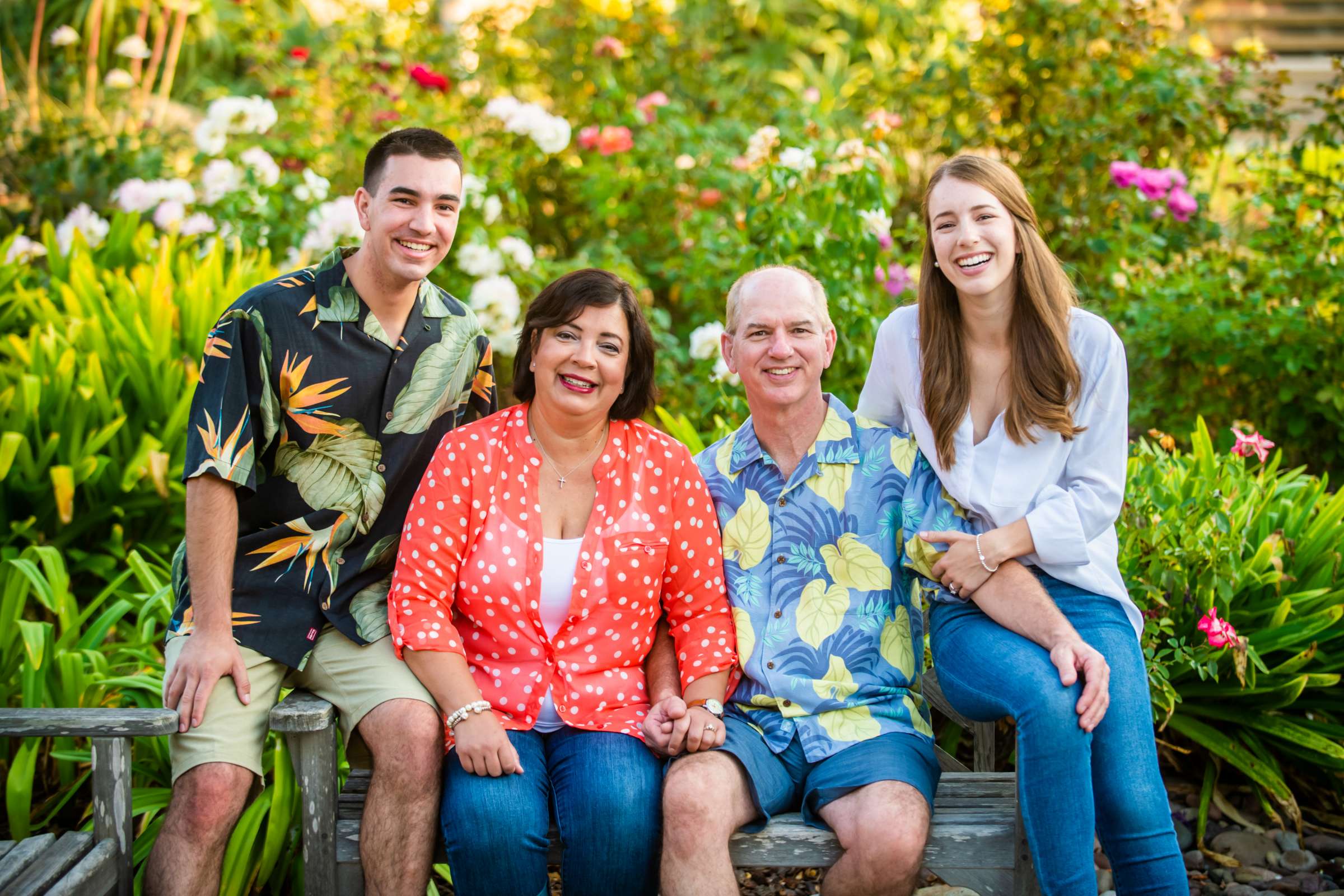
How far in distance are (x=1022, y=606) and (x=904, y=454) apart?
0.46m

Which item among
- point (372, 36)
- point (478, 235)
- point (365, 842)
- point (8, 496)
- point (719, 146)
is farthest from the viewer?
point (372, 36)

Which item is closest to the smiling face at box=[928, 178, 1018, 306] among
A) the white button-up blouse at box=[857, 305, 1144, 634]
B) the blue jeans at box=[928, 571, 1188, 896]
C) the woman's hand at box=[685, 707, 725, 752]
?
the white button-up blouse at box=[857, 305, 1144, 634]

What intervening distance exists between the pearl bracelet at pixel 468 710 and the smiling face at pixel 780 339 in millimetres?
964

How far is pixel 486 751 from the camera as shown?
2.31m

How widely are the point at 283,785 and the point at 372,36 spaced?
552 centimetres

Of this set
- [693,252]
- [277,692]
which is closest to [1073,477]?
[277,692]

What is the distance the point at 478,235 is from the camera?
485 cm

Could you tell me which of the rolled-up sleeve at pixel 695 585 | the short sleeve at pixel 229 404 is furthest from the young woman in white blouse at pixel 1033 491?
the short sleeve at pixel 229 404

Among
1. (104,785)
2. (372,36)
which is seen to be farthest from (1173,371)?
(372,36)

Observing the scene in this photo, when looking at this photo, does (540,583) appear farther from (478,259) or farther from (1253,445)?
(478,259)

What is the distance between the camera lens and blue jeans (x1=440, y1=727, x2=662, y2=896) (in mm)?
2252

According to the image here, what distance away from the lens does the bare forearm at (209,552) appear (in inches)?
97.7

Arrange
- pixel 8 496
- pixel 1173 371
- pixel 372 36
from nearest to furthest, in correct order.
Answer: pixel 8 496 → pixel 1173 371 → pixel 372 36

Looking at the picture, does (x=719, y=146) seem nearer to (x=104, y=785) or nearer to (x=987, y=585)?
(x=987, y=585)
